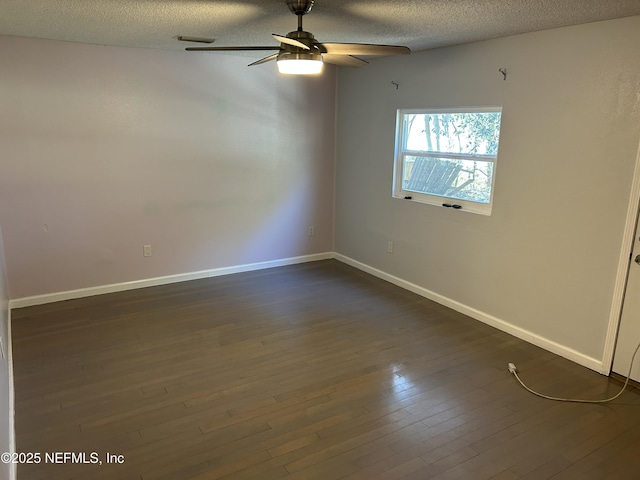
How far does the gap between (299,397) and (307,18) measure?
2.45m

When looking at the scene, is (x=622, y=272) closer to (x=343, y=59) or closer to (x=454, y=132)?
(x=454, y=132)

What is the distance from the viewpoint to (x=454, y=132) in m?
4.29

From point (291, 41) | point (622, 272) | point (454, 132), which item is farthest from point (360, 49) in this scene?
point (622, 272)

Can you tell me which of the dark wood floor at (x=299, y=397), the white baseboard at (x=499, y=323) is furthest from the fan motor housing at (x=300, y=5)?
the white baseboard at (x=499, y=323)

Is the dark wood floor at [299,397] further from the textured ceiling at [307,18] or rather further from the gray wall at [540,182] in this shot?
the textured ceiling at [307,18]

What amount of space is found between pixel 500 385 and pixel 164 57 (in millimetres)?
4129

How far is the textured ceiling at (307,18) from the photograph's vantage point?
8.73ft

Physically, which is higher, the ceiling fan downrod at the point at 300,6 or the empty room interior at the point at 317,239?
the ceiling fan downrod at the point at 300,6

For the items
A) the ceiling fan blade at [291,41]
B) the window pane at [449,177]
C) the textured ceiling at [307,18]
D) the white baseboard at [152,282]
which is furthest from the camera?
the white baseboard at [152,282]

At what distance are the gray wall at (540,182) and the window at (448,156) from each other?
0.13 meters

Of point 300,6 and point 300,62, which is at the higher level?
point 300,6

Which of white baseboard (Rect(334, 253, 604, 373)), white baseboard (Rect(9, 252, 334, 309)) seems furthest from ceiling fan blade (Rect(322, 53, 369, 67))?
white baseboard (Rect(9, 252, 334, 309))

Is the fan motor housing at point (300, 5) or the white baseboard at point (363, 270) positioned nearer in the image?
the fan motor housing at point (300, 5)

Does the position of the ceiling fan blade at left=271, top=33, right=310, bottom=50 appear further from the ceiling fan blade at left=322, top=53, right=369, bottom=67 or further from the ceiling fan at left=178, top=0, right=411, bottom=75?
the ceiling fan blade at left=322, top=53, right=369, bottom=67
